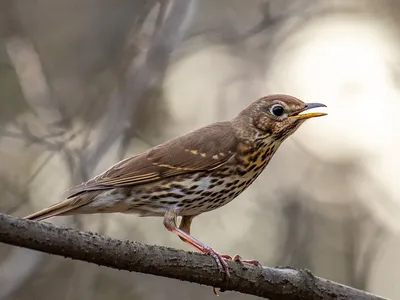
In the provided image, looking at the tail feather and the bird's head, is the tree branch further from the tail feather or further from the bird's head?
the bird's head

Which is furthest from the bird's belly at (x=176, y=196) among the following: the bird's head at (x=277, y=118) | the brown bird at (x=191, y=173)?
the bird's head at (x=277, y=118)

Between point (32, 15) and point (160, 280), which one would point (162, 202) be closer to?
A: point (160, 280)

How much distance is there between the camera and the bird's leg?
415 centimetres

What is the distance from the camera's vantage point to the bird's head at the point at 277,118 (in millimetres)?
5602

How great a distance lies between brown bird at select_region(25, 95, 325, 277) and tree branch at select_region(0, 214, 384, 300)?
0.74m

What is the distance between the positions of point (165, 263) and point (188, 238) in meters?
1.20

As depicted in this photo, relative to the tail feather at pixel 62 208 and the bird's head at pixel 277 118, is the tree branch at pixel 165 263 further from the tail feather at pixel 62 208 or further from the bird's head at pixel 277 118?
the bird's head at pixel 277 118

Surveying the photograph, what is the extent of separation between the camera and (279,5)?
11273 mm

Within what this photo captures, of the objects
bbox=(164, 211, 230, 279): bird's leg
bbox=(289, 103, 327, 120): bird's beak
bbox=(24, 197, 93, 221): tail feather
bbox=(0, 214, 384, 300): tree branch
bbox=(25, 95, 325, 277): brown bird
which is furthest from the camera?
bbox=(289, 103, 327, 120): bird's beak

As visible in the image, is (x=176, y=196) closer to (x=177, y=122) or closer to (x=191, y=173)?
(x=191, y=173)

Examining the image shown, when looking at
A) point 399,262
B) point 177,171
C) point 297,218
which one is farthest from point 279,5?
point 177,171

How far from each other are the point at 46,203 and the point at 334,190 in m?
6.30

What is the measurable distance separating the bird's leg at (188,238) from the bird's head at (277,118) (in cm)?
81

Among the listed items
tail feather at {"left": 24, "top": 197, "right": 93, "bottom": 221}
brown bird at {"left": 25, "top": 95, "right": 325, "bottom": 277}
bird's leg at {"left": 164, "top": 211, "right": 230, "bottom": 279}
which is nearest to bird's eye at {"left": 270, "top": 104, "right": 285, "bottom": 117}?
brown bird at {"left": 25, "top": 95, "right": 325, "bottom": 277}
